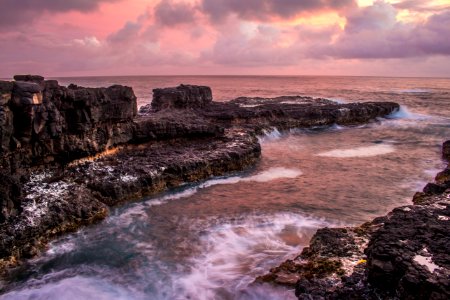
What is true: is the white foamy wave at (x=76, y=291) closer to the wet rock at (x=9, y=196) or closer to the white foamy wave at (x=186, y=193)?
the wet rock at (x=9, y=196)

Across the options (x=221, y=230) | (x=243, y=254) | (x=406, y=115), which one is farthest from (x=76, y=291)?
(x=406, y=115)

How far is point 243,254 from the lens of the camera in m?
13.6

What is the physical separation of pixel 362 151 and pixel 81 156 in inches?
839

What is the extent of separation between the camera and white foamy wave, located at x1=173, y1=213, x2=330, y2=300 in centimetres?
1136

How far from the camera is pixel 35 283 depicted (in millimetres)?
12094

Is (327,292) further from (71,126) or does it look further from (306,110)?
(306,110)

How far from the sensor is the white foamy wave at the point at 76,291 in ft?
37.6

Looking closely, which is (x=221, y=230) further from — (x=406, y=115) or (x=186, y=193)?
(x=406, y=115)

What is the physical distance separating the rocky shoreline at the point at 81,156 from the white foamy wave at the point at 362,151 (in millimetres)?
6553

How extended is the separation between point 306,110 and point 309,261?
116 feet

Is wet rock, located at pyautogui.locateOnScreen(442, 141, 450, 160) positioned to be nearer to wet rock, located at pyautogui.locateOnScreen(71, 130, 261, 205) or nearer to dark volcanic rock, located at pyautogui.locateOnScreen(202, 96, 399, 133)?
wet rock, located at pyautogui.locateOnScreen(71, 130, 261, 205)

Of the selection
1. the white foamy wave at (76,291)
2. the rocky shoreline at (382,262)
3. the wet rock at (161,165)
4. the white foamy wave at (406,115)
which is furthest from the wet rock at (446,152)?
the white foamy wave at (76,291)

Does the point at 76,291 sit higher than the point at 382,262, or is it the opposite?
the point at 382,262

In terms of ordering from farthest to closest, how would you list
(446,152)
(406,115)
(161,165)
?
(406,115) → (446,152) → (161,165)
